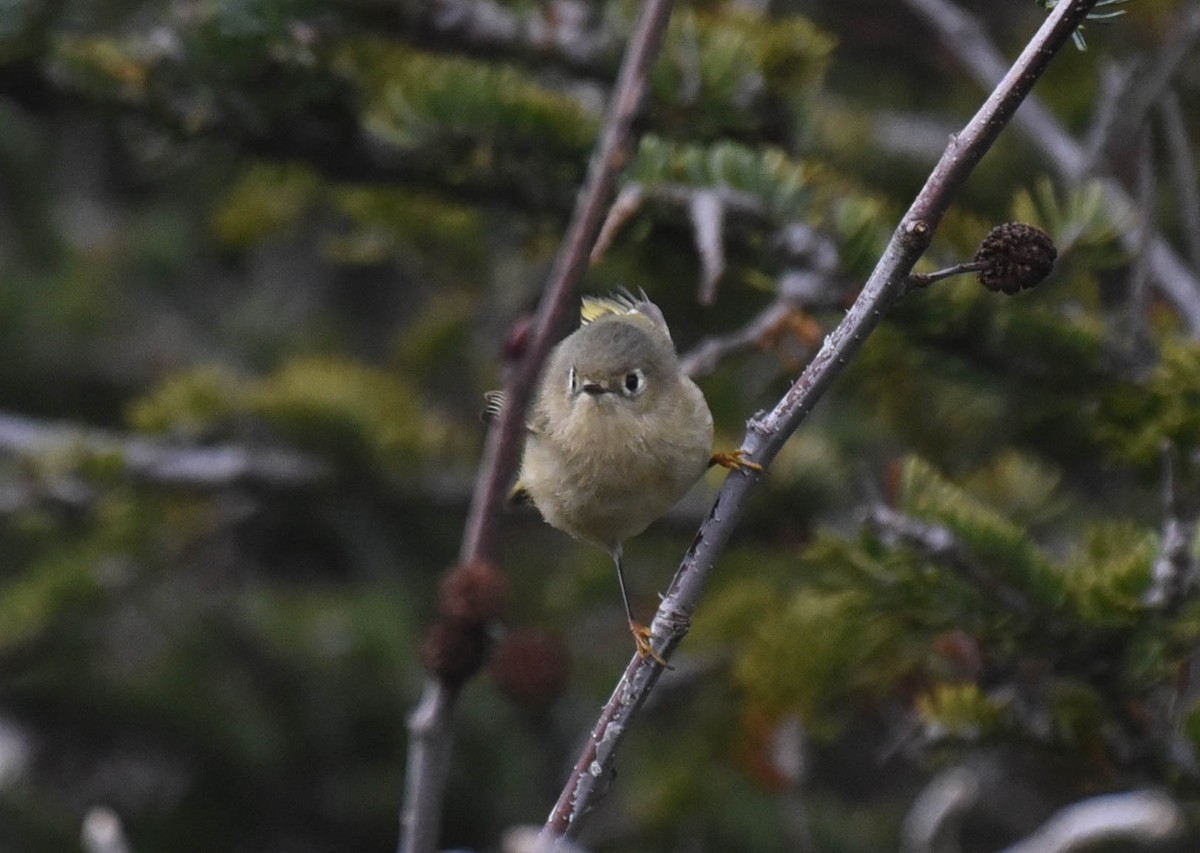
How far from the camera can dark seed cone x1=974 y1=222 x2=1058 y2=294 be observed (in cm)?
128

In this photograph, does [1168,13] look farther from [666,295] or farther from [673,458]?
[673,458]

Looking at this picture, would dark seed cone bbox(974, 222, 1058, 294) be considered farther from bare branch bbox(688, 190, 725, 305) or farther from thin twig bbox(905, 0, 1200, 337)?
thin twig bbox(905, 0, 1200, 337)

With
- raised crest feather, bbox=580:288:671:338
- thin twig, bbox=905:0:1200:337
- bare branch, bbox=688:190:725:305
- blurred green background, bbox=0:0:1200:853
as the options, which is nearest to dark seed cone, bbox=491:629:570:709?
blurred green background, bbox=0:0:1200:853

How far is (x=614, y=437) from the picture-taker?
7.88 ft

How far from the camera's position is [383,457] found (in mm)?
3279

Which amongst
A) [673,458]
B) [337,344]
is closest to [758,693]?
[673,458]

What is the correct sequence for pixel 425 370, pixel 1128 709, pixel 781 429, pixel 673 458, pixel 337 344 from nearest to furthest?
1. pixel 781 429
2. pixel 1128 709
3. pixel 673 458
4. pixel 425 370
5. pixel 337 344

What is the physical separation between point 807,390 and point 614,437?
105cm

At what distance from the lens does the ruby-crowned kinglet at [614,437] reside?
2.33m

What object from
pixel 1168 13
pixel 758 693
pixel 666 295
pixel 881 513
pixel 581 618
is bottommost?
pixel 581 618

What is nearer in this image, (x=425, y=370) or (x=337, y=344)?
(x=425, y=370)

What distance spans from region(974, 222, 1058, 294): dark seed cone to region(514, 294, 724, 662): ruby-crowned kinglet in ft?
3.52

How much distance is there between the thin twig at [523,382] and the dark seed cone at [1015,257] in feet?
1.68

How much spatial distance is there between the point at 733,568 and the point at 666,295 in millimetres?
669
